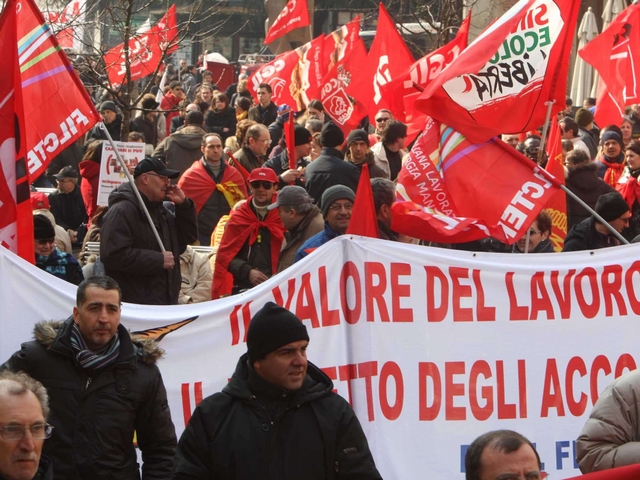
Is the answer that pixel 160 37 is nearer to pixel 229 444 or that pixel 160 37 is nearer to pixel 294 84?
pixel 294 84

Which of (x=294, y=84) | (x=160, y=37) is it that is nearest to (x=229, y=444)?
(x=160, y=37)

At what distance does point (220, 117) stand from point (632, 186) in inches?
342

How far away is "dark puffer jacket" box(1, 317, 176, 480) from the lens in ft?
16.3

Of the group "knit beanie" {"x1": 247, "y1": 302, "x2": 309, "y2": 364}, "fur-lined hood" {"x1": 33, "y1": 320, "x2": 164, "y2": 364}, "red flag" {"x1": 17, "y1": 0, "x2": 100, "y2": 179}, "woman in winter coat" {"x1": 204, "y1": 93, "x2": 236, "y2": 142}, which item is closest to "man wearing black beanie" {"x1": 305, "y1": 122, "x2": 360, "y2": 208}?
"red flag" {"x1": 17, "y1": 0, "x2": 100, "y2": 179}

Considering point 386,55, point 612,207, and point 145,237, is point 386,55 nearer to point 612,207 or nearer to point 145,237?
point 612,207

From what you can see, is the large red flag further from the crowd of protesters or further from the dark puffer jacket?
the dark puffer jacket

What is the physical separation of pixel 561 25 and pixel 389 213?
5.34ft

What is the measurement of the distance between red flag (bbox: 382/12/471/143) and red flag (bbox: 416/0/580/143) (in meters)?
1.06

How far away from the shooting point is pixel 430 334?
6.14 metres

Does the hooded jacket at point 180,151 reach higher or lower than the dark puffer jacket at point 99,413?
higher

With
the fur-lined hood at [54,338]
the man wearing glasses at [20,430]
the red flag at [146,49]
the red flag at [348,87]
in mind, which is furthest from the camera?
the red flag at [146,49]

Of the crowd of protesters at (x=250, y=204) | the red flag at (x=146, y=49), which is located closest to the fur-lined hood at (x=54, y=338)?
the crowd of protesters at (x=250, y=204)

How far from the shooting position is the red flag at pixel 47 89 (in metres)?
7.62

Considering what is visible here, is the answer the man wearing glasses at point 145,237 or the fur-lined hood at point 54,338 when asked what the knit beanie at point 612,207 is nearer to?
the man wearing glasses at point 145,237
